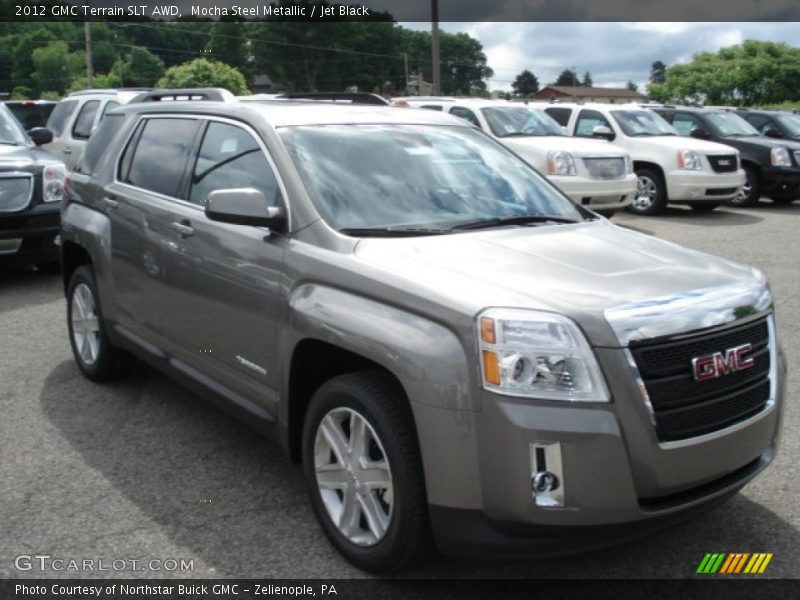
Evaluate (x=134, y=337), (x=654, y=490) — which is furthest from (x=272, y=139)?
A: (x=654, y=490)

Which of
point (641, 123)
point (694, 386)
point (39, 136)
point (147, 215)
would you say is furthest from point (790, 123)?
point (694, 386)

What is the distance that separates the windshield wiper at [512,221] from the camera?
3.79 m

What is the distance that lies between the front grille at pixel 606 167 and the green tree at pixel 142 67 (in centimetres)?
8709

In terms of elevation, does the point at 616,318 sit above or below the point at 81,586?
above

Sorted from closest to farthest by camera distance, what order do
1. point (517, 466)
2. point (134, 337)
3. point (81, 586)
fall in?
point (517, 466)
point (81, 586)
point (134, 337)

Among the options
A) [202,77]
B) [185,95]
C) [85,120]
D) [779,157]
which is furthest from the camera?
[202,77]

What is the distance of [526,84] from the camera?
398ft

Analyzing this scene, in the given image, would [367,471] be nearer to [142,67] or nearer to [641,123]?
[641,123]

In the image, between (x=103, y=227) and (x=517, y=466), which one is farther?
(x=103, y=227)

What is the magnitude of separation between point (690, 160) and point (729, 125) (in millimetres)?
3276

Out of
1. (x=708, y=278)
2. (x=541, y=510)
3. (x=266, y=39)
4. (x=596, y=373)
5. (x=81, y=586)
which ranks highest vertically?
(x=266, y=39)

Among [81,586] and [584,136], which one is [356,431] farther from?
[584,136]

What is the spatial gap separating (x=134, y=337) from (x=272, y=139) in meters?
1.64

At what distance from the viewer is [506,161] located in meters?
4.56
